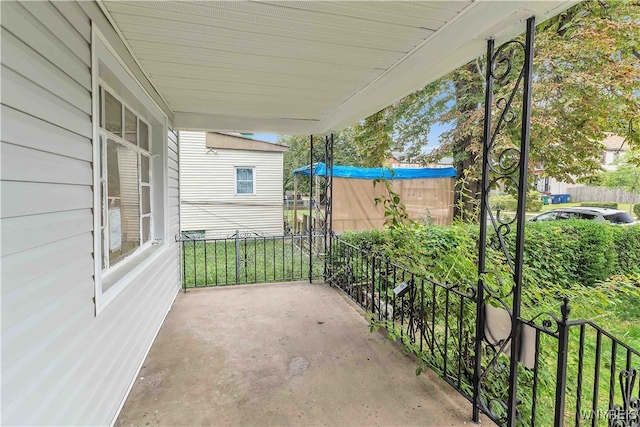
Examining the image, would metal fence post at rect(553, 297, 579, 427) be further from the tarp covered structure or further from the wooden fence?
the wooden fence

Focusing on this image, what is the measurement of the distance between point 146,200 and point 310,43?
2318 mm

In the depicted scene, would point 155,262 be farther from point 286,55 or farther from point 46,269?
point 286,55

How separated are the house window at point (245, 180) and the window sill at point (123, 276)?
6664 mm

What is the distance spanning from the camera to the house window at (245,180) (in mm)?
9625

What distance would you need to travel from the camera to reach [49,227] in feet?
4.01

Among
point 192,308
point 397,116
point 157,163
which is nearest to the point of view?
point 157,163

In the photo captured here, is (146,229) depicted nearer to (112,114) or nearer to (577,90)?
(112,114)

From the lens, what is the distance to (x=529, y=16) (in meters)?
1.48

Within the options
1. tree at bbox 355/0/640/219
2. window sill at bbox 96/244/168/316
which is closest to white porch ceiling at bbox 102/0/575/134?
window sill at bbox 96/244/168/316

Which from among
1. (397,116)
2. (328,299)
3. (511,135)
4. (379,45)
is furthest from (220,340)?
(397,116)

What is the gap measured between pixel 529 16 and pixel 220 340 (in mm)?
3240

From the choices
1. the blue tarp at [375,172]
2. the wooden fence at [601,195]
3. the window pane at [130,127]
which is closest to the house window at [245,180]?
the blue tarp at [375,172]

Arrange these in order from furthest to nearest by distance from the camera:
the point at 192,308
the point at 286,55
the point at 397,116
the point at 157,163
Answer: the point at 397,116 < the point at 192,308 < the point at 157,163 < the point at 286,55

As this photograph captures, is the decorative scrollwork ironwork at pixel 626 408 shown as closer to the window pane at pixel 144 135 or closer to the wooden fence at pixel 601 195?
the window pane at pixel 144 135
